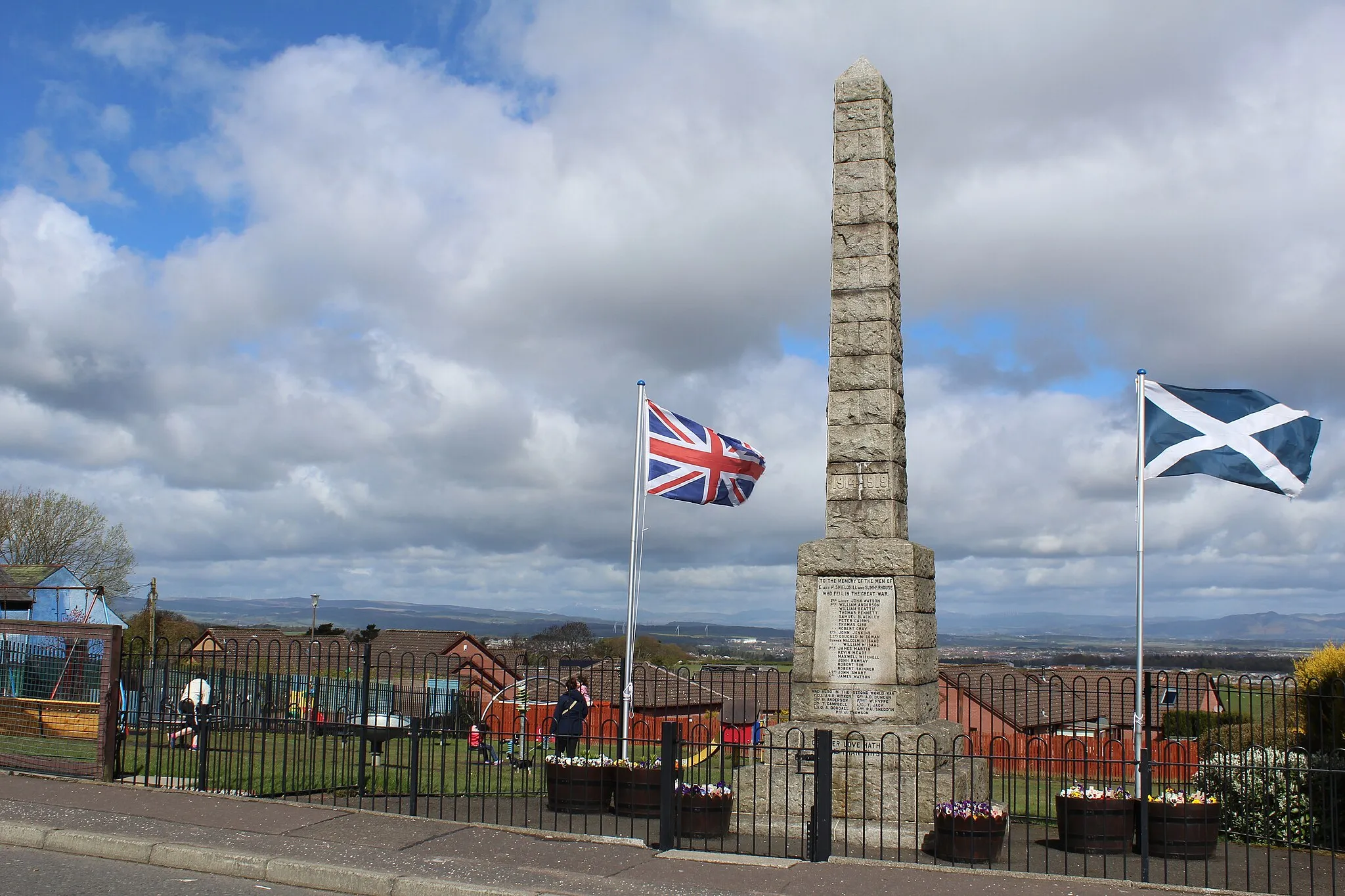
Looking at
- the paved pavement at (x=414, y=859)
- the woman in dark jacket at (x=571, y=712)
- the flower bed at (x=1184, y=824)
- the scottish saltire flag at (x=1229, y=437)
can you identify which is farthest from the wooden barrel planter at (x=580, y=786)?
the scottish saltire flag at (x=1229, y=437)

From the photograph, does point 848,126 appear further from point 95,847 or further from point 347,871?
point 95,847

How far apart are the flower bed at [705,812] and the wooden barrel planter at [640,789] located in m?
0.90

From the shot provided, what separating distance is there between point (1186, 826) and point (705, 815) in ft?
13.2

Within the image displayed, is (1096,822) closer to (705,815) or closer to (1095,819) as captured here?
(1095,819)

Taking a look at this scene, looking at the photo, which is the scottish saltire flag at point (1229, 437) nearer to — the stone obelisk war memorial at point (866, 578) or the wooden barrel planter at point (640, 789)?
the stone obelisk war memorial at point (866, 578)

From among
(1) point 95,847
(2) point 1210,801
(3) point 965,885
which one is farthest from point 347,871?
(2) point 1210,801

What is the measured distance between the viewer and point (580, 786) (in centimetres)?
1140

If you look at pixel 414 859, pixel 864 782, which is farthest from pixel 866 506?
pixel 414 859

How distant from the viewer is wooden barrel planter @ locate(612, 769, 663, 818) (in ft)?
36.2

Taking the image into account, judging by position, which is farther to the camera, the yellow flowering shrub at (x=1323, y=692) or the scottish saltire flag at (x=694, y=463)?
the scottish saltire flag at (x=694, y=463)

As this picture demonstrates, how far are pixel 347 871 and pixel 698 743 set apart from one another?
3.04 metres

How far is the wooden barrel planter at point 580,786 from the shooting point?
37.1ft

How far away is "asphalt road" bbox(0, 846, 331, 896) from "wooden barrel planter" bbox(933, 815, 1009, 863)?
4859mm

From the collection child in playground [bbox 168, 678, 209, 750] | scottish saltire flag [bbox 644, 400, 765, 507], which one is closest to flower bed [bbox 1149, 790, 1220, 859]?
scottish saltire flag [bbox 644, 400, 765, 507]
